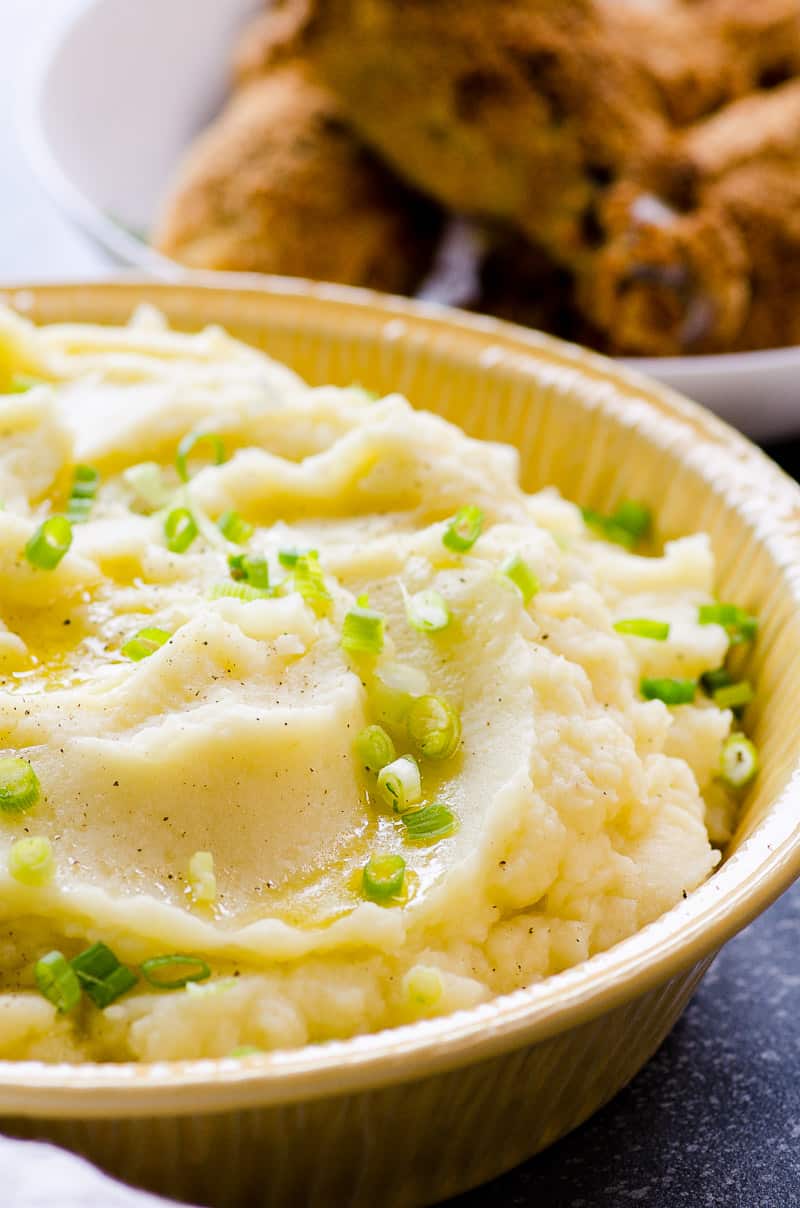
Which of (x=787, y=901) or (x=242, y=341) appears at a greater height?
(x=242, y=341)

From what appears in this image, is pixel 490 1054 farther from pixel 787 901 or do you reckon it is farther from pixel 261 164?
pixel 261 164

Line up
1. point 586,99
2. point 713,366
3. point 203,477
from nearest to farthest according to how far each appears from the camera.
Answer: point 203,477, point 713,366, point 586,99

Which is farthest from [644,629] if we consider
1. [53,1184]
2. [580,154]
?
[580,154]

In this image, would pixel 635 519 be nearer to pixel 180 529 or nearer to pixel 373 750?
pixel 180 529

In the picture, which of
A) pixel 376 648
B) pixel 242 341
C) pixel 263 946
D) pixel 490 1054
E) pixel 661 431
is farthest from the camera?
pixel 242 341

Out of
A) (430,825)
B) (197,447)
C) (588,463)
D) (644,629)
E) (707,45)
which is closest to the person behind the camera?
(430,825)

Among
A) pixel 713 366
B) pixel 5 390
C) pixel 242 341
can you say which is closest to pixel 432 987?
pixel 5 390

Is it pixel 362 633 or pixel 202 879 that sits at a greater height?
pixel 362 633
